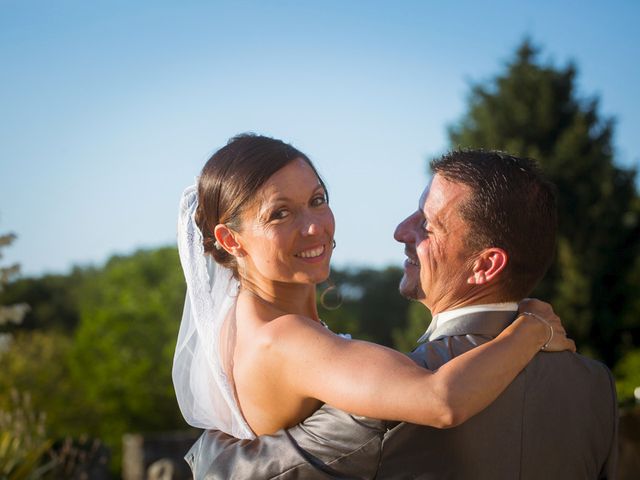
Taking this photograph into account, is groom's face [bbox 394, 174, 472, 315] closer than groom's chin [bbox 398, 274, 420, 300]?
Yes

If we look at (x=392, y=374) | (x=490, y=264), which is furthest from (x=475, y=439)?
(x=490, y=264)

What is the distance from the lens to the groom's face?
9.34 feet

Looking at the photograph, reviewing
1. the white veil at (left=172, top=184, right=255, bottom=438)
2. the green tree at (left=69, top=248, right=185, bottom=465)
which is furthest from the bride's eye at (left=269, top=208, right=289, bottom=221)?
the green tree at (left=69, top=248, right=185, bottom=465)

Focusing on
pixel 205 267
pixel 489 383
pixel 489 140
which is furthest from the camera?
pixel 489 140

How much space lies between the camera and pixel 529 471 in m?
2.56

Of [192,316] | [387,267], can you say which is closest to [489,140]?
[192,316]

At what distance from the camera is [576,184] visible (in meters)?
23.7

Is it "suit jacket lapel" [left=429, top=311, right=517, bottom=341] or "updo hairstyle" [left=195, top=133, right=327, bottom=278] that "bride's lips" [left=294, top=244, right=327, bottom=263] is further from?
"suit jacket lapel" [left=429, top=311, right=517, bottom=341]

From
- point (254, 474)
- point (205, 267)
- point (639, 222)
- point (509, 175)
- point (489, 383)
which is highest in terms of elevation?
point (509, 175)

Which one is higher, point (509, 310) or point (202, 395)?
point (509, 310)

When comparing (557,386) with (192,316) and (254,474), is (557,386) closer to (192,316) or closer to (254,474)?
(254,474)

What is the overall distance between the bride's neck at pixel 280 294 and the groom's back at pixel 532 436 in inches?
31.3

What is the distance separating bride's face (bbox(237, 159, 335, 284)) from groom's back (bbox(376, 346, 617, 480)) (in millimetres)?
736

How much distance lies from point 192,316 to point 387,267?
149 feet
